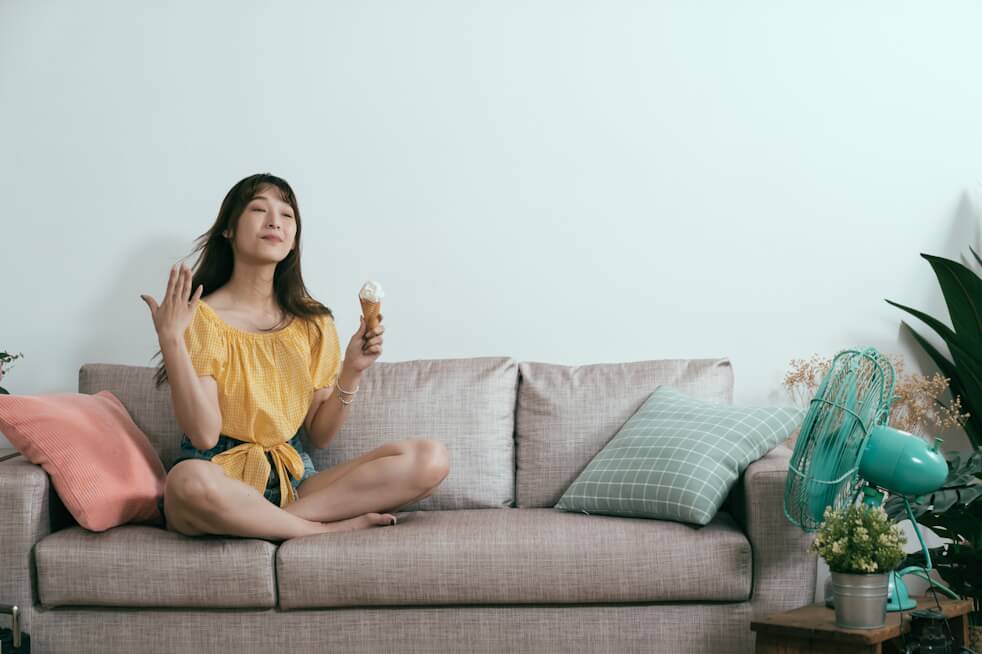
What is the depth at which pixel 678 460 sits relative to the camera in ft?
7.95

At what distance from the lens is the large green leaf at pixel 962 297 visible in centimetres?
301

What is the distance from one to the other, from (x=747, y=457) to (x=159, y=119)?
214 centimetres

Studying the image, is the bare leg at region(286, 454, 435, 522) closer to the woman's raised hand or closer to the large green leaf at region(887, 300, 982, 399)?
the woman's raised hand

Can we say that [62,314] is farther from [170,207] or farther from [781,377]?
[781,377]

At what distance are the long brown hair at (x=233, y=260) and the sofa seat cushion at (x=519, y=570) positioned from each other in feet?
2.46

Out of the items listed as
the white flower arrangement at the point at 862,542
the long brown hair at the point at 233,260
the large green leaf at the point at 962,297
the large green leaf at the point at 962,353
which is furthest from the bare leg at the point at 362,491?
the large green leaf at the point at 962,297

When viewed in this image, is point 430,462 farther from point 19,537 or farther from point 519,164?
point 519,164

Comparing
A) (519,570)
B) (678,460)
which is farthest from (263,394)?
(678,460)

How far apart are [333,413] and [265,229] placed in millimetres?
531

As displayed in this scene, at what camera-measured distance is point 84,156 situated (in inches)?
128

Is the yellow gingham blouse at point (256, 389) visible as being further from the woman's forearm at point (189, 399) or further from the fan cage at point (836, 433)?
the fan cage at point (836, 433)

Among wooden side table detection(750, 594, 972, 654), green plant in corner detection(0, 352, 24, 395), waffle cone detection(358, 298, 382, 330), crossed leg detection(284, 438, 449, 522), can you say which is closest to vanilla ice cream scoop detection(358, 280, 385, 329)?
waffle cone detection(358, 298, 382, 330)

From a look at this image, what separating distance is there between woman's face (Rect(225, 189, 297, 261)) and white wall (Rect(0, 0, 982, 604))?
50 centimetres

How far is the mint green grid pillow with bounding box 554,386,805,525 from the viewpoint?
235 cm
